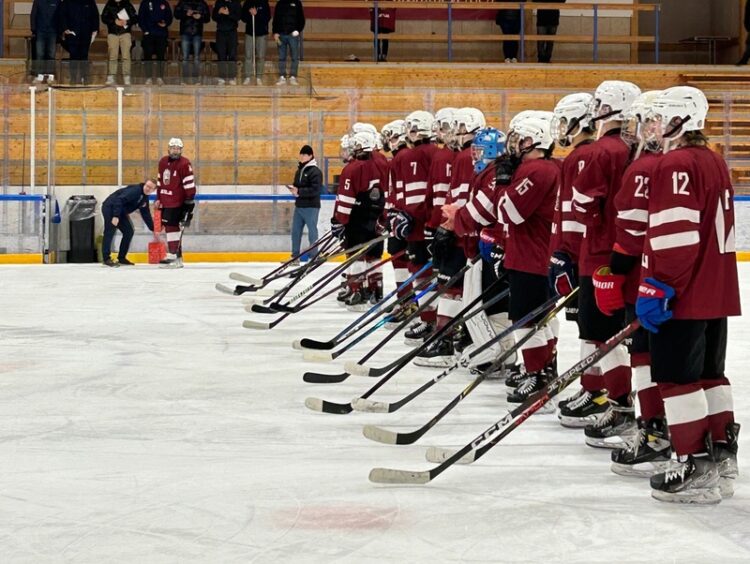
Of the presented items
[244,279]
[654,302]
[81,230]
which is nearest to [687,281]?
[654,302]

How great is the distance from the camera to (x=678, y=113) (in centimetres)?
349

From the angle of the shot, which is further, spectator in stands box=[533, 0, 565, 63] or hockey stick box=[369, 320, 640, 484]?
spectator in stands box=[533, 0, 565, 63]

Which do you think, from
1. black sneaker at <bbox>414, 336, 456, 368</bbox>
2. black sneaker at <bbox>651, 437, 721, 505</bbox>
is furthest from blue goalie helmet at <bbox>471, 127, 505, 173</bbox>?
black sneaker at <bbox>651, 437, 721, 505</bbox>

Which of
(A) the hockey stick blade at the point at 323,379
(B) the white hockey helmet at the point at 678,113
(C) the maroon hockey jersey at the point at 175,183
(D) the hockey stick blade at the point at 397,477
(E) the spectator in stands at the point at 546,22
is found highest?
(E) the spectator in stands at the point at 546,22

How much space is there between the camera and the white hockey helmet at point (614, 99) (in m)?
4.38

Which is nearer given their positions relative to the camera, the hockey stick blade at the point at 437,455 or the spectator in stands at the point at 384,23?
the hockey stick blade at the point at 437,455

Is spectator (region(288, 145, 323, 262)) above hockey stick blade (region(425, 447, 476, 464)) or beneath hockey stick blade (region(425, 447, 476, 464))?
above

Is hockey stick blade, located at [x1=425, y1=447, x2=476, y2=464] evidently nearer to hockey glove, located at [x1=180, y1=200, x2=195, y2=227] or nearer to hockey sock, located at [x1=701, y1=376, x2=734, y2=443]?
hockey sock, located at [x1=701, y1=376, x2=734, y2=443]

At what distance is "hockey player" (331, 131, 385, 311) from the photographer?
351 inches

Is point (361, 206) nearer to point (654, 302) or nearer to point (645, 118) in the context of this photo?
point (645, 118)

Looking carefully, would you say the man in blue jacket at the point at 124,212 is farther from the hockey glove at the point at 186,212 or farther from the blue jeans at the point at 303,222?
the blue jeans at the point at 303,222

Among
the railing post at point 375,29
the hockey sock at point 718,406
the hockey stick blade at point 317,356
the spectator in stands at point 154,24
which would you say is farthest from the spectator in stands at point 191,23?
the hockey sock at point 718,406

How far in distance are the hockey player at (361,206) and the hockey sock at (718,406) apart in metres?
5.24

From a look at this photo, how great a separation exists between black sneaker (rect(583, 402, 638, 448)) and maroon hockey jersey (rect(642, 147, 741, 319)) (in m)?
0.91
